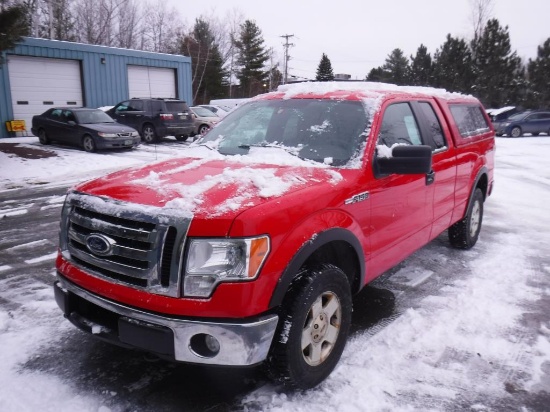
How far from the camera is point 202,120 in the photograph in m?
20.7

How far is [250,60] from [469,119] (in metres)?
62.4

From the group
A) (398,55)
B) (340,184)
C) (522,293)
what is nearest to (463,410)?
(340,184)

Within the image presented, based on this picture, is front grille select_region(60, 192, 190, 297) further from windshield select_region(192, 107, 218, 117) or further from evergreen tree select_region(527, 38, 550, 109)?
evergreen tree select_region(527, 38, 550, 109)

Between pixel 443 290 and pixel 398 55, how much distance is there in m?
68.0

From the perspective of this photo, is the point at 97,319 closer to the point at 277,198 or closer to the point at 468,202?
the point at 277,198

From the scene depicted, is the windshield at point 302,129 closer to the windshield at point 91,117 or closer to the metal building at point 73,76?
the windshield at point 91,117

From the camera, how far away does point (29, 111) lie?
19406 millimetres

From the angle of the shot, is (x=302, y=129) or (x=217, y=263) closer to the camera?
(x=217, y=263)

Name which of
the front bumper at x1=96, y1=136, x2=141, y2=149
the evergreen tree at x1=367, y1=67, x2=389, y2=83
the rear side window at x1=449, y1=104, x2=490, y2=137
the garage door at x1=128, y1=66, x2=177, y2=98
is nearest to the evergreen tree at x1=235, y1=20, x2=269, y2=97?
the evergreen tree at x1=367, y1=67, x2=389, y2=83

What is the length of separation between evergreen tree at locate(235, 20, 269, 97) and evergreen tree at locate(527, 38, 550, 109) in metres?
35.1

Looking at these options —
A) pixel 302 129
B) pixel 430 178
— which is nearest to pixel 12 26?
pixel 302 129

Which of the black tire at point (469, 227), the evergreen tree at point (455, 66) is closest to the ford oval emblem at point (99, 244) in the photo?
the black tire at point (469, 227)

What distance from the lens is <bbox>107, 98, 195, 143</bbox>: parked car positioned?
17.7 meters

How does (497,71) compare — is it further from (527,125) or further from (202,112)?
(202,112)
